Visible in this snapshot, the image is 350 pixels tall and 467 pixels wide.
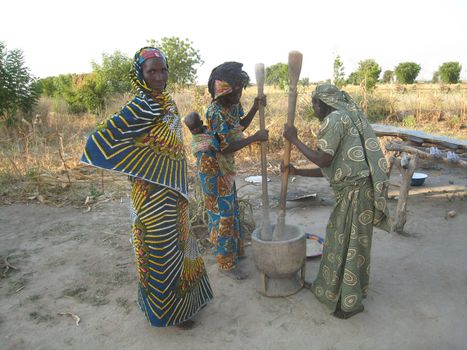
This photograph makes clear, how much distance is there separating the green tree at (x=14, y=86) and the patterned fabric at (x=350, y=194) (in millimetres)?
9400

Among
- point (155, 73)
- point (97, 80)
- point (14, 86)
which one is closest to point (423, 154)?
point (155, 73)

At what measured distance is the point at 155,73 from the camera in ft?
6.63

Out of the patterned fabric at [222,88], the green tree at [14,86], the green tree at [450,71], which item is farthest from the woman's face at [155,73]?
the green tree at [450,71]

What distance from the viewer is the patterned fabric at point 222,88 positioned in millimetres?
2684

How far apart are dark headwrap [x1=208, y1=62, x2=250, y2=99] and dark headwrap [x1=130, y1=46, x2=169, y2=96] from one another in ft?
2.27

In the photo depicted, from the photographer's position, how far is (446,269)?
3.09m

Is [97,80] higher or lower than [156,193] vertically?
higher

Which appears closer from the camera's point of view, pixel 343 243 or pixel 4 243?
pixel 343 243

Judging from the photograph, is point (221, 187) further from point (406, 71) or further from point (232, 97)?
point (406, 71)

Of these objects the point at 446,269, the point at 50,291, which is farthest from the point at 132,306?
the point at 446,269

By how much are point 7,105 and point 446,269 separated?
10.5m

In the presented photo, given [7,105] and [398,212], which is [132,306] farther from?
[7,105]

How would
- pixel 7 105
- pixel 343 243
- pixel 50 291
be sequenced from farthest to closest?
pixel 7 105
pixel 50 291
pixel 343 243

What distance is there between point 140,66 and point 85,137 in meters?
6.05
